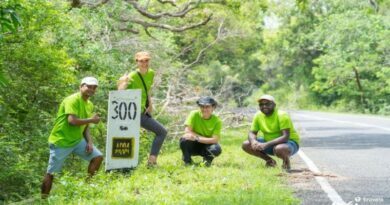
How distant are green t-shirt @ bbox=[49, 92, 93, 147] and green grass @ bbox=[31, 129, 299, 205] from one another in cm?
49

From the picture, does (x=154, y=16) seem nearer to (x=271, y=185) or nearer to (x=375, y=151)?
(x=375, y=151)

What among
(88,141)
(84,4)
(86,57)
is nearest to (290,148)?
(88,141)

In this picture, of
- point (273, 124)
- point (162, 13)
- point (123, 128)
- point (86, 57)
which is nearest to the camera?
point (123, 128)

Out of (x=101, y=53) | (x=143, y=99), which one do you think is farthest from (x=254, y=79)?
(x=143, y=99)

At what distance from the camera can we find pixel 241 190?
848cm

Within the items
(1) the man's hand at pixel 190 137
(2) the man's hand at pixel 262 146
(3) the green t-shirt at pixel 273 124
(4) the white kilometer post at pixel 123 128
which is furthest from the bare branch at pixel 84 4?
(2) the man's hand at pixel 262 146

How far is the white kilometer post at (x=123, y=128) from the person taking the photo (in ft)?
33.0

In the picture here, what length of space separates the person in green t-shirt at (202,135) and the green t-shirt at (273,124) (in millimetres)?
691

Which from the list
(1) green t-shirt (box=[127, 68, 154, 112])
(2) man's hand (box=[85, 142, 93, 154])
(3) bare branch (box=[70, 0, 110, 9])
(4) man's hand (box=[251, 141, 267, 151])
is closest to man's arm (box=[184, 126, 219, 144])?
(4) man's hand (box=[251, 141, 267, 151])

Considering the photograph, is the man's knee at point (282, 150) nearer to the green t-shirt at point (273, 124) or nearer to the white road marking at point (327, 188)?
the green t-shirt at point (273, 124)

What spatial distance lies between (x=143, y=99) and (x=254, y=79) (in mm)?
58152

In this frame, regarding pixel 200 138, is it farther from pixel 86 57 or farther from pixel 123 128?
pixel 86 57

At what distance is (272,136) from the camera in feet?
36.3

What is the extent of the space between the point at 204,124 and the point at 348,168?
2.57 m
